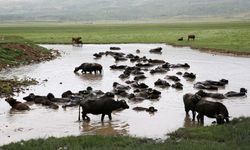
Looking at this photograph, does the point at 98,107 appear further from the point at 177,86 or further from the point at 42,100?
the point at 177,86

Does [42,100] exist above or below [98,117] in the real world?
above

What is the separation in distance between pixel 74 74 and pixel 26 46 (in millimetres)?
13501

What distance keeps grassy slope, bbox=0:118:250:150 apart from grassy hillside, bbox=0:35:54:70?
25754 millimetres

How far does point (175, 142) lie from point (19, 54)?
33.6 meters

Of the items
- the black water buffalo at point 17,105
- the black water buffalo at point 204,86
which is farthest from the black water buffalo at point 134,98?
the black water buffalo at point 17,105

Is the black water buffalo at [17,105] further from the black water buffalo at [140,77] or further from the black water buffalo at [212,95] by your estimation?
the black water buffalo at [140,77]

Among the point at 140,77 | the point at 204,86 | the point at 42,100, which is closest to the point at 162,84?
the point at 204,86

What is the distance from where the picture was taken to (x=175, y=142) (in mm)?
14555

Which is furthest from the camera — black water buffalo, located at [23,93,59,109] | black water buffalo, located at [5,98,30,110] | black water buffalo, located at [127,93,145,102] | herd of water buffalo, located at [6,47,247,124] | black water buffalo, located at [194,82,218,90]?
black water buffalo, located at [194,82,218,90]

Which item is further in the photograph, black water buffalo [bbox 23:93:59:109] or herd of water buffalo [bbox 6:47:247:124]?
black water buffalo [bbox 23:93:59:109]

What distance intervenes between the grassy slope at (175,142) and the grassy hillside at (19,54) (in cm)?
2575

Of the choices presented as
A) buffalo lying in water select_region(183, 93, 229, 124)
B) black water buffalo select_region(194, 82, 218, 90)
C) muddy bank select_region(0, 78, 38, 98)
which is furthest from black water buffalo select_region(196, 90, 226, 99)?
muddy bank select_region(0, 78, 38, 98)

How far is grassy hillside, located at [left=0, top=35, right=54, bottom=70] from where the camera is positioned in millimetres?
42394

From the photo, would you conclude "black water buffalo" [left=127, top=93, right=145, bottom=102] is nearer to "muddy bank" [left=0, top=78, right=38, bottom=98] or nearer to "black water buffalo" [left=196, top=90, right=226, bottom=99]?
"black water buffalo" [left=196, top=90, right=226, bottom=99]
